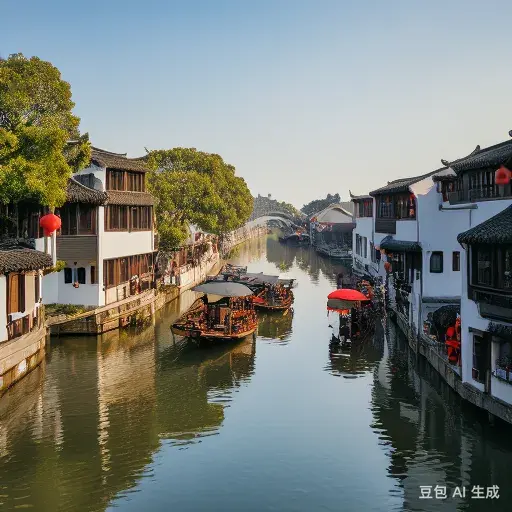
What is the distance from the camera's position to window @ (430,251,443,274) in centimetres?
3256

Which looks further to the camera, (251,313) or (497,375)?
(251,313)

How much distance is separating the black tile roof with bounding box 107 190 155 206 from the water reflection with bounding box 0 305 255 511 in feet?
27.7

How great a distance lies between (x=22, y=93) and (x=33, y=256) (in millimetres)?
7824

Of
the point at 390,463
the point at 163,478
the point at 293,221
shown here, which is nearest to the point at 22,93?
the point at 163,478

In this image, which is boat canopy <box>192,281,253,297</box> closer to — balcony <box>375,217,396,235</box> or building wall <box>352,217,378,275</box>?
balcony <box>375,217,396,235</box>

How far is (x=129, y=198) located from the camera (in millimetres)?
38594

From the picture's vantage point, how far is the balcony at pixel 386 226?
39.8 m

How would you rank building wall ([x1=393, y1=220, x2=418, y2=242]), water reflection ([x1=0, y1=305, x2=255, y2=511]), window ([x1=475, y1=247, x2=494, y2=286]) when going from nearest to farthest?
1. water reflection ([x1=0, y1=305, x2=255, y2=511])
2. window ([x1=475, y1=247, x2=494, y2=286])
3. building wall ([x1=393, y1=220, x2=418, y2=242])

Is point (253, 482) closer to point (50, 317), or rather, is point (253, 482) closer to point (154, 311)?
point (50, 317)

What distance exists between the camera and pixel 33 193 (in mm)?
25766

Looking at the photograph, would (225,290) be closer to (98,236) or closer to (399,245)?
(98,236)

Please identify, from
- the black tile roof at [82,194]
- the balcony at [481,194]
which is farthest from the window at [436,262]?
the black tile roof at [82,194]

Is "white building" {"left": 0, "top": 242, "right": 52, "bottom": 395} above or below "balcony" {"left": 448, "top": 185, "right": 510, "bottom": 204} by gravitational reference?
below

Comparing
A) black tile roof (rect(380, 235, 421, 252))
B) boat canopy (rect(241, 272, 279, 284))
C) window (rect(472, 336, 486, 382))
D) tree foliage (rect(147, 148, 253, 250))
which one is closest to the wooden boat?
black tile roof (rect(380, 235, 421, 252))
